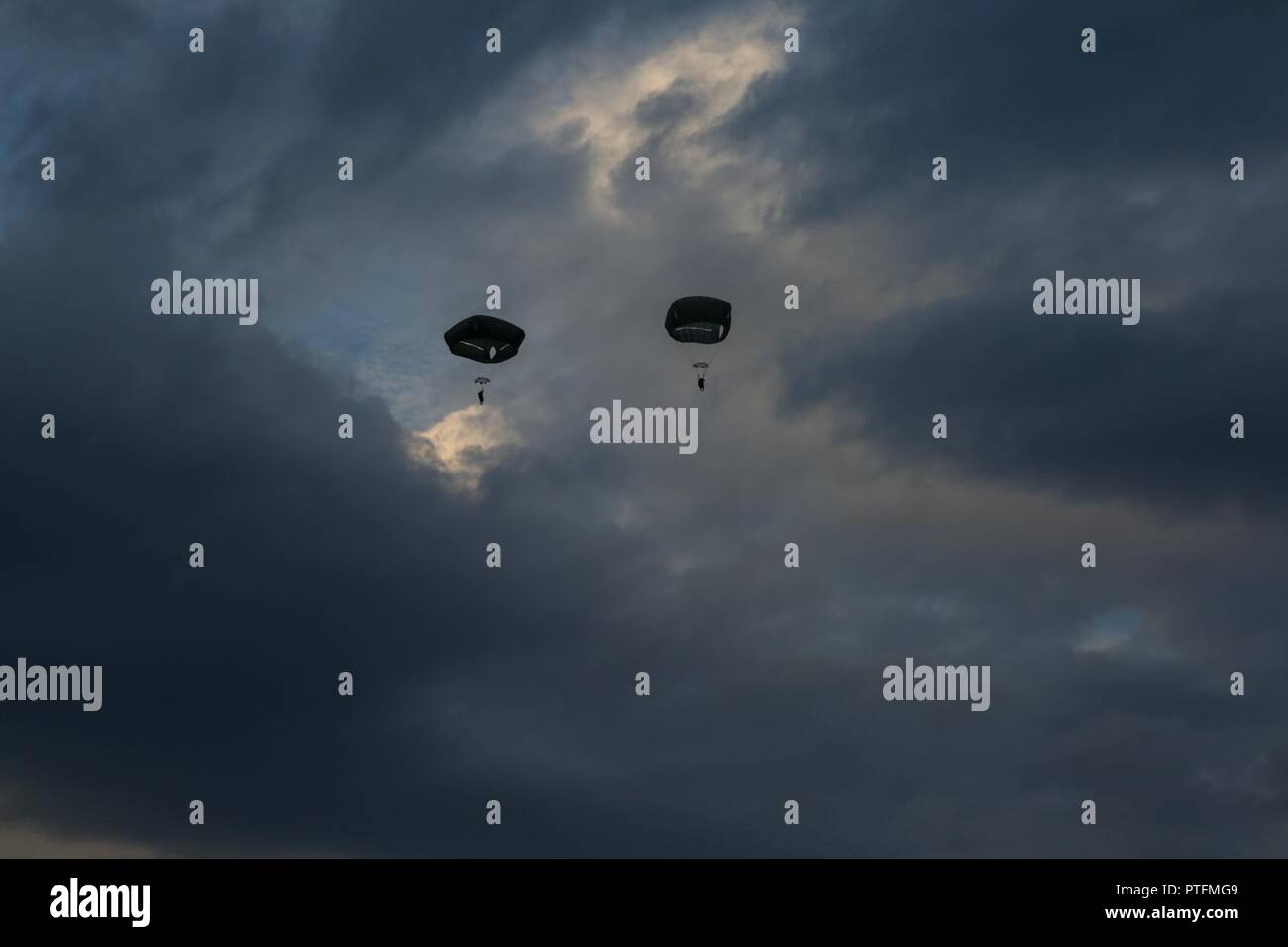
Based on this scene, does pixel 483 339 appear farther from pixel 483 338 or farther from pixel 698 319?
pixel 698 319

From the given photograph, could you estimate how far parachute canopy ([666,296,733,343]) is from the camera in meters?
93.3

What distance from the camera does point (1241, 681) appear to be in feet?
299

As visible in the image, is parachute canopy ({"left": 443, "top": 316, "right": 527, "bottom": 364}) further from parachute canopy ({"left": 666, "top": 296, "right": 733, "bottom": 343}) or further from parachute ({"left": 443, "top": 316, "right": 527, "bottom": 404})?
parachute canopy ({"left": 666, "top": 296, "right": 733, "bottom": 343})

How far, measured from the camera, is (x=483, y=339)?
9512 cm

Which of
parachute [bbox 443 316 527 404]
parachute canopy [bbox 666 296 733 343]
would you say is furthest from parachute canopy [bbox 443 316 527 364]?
parachute canopy [bbox 666 296 733 343]

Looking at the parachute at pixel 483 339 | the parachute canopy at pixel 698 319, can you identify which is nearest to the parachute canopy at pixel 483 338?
the parachute at pixel 483 339

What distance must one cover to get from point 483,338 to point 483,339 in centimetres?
14

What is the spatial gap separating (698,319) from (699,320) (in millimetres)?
155

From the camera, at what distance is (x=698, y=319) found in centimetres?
9319

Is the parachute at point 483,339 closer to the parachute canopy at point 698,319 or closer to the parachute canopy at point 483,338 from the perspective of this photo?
the parachute canopy at point 483,338

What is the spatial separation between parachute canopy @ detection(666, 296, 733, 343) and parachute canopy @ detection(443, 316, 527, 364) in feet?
34.4

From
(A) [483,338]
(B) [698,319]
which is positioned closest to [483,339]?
(A) [483,338]
